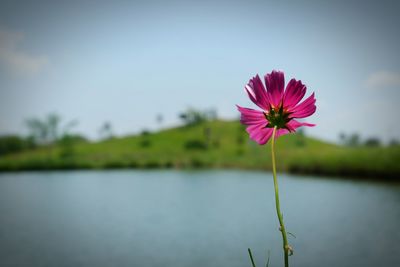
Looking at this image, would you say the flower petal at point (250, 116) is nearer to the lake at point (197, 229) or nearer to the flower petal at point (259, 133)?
the flower petal at point (259, 133)

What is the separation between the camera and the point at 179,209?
11.6 m

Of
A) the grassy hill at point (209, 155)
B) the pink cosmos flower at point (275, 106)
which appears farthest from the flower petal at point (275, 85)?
the grassy hill at point (209, 155)

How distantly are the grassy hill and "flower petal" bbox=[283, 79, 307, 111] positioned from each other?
20367mm

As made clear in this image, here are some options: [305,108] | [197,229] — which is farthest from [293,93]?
[197,229]

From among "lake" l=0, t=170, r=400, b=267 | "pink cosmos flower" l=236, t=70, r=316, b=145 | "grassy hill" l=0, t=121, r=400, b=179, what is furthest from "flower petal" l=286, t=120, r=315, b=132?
"grassy hill" l=0, t=121, r=400, b=179

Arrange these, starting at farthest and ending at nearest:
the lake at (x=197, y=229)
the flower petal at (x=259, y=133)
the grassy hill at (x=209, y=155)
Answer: the grassy hill at (x=209, y=155) → the lake at (x=197, y=229) → the flower petal at (x=259, y=133)

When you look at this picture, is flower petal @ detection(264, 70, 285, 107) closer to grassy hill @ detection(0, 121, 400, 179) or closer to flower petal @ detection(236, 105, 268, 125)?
flower petal @ detection(236, 105, 268, 125)

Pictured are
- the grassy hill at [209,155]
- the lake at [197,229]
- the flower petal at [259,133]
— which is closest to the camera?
the flower petal at [259,133]

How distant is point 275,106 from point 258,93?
5 centimetres

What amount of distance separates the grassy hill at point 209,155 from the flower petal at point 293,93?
2037 cm

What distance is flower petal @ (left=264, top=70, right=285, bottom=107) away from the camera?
69 cm

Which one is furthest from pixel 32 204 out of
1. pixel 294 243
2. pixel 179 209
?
pixel 294 243

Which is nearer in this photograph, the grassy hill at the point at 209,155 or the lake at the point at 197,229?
the lake at the point at 197,229

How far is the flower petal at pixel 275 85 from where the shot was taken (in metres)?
0.69
